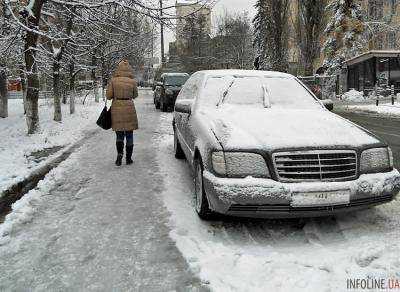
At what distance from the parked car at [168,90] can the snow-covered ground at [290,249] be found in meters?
13.9

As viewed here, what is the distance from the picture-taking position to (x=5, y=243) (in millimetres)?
4445

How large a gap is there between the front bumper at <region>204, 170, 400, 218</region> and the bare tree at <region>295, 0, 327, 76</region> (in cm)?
2204

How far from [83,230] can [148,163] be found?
3527 millimetres

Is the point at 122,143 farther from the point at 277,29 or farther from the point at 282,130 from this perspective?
the point at 277,29

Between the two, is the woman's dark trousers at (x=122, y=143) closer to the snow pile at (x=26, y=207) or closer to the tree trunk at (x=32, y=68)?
the snow pile at (x=26, y=207)

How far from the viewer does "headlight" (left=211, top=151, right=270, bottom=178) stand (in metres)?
Result: 4.23

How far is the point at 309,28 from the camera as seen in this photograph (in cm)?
2503

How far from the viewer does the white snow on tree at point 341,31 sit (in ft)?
112

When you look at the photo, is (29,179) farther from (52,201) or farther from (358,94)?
(358,94)

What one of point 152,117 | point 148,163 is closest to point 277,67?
point 152,117

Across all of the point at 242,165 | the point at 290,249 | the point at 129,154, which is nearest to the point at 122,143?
the point at 129,154

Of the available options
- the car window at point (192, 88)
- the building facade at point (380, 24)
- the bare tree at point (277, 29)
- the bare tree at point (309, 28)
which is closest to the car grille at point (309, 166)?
the car window at point (192, 88)

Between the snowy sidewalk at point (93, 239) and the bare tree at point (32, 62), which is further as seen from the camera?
the bare tree at point (32, 62)

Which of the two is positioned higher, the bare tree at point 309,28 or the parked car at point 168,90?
the bare tree at point 309,28
